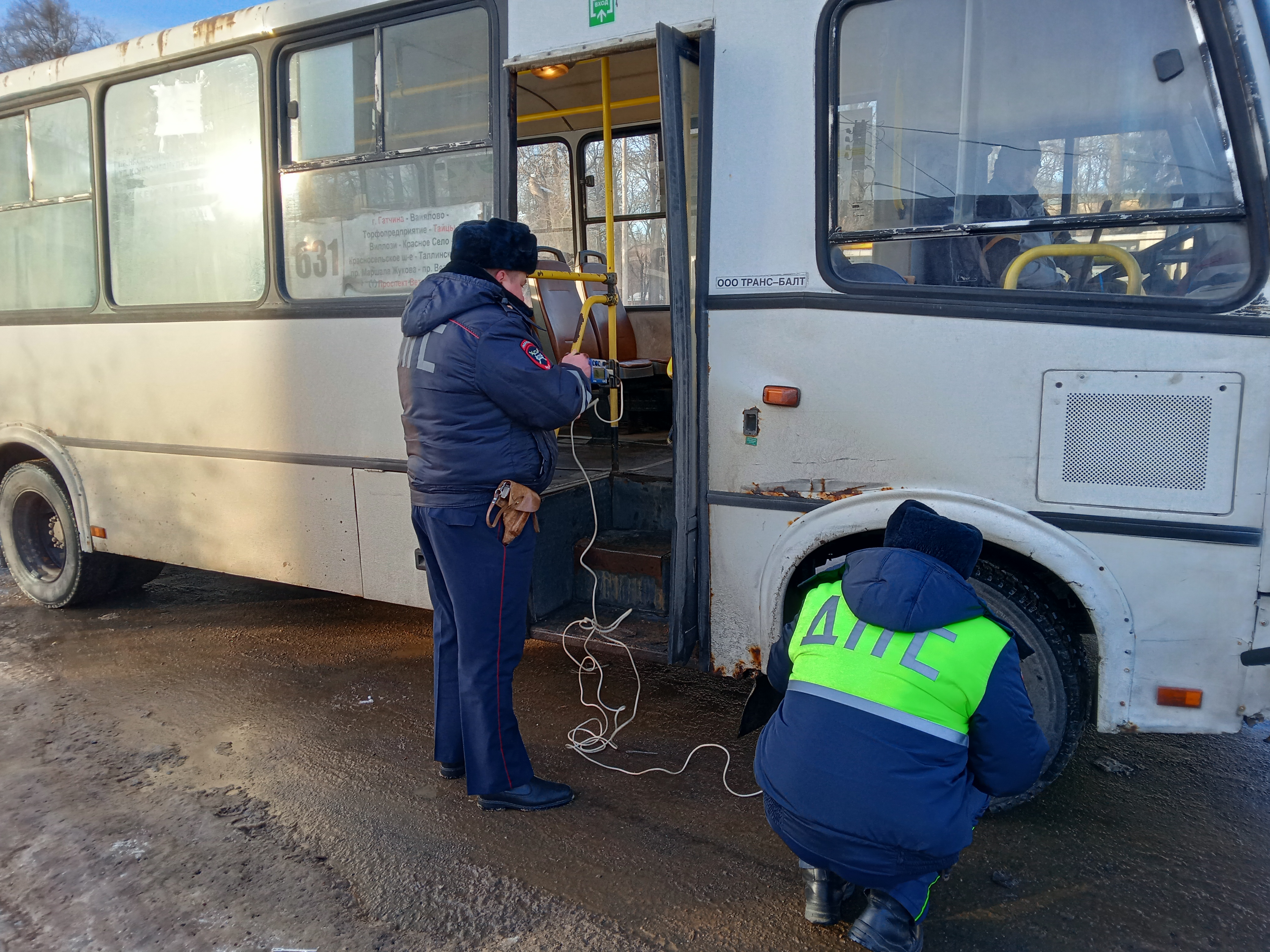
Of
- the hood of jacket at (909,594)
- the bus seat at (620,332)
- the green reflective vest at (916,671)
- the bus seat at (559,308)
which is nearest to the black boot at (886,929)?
the green reflective vest at (916,671)

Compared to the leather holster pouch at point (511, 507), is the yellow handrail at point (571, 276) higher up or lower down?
higher up

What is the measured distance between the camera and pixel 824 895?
2.43 m

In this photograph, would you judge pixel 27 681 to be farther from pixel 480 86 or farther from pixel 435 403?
pixel 480 86

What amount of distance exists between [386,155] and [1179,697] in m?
3.48

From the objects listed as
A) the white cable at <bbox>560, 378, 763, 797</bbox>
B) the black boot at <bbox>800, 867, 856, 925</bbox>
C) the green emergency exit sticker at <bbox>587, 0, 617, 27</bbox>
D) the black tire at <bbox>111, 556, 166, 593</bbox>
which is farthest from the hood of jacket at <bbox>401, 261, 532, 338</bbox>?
the black tire at <bbox>111, 556, 166, 593</bbox>

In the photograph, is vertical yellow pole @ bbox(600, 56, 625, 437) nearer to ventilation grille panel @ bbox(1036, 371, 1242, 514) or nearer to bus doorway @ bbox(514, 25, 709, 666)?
bus doorway @ bbox(514, 25, 709, 666)

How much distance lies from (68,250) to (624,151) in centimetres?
331

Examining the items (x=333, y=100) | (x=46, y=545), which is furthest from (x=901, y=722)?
(x=46, y=545)

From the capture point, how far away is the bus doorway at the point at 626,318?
3174 millimetres

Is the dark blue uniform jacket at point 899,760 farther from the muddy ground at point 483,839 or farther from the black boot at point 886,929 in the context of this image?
the muddy ground at point 483,839

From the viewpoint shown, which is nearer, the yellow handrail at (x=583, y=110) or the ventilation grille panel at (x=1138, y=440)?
the ventilation grille panel at (x=1138, y=440)

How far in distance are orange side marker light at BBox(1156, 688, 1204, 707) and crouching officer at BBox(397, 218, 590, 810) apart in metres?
1.91

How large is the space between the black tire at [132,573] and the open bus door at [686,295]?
12.5ft

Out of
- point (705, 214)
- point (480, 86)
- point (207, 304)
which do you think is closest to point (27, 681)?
point (207, 304)
